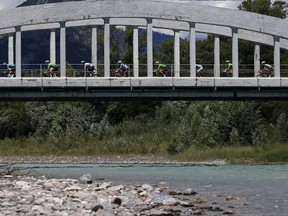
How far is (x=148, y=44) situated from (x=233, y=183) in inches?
800

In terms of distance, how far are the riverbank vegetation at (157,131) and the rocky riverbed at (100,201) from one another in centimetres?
2294

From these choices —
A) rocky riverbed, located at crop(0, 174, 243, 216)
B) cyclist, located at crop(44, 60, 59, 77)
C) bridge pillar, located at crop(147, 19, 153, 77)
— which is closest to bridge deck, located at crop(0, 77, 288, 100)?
cyclist, located at crop(44, 60, 59, 77)

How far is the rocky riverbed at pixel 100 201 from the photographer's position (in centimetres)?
1736

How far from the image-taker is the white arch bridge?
140 feet

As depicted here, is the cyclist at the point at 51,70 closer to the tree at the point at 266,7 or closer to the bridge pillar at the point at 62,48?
the bridge pillar at the point at 62,48

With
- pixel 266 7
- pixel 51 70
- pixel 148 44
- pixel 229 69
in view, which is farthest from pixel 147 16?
pixel 266 7

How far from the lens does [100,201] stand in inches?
778

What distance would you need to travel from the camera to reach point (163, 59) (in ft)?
264

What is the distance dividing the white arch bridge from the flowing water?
500 cm

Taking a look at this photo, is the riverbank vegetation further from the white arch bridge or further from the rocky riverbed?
the rocky riverbed

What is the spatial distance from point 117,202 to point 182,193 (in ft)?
16.4

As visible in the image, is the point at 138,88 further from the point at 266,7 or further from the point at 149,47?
the point at 266,7

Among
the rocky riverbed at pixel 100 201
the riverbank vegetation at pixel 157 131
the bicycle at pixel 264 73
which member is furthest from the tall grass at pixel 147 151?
the rocky riverbed at pixel 100 201

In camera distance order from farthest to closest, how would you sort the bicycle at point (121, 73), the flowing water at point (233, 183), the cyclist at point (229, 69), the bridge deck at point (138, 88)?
the cyclist at point (229, 69) → the bicycle at point (121, 73) → the bridge deck at point (138, 88) → the flowing water at point (233, 183)
